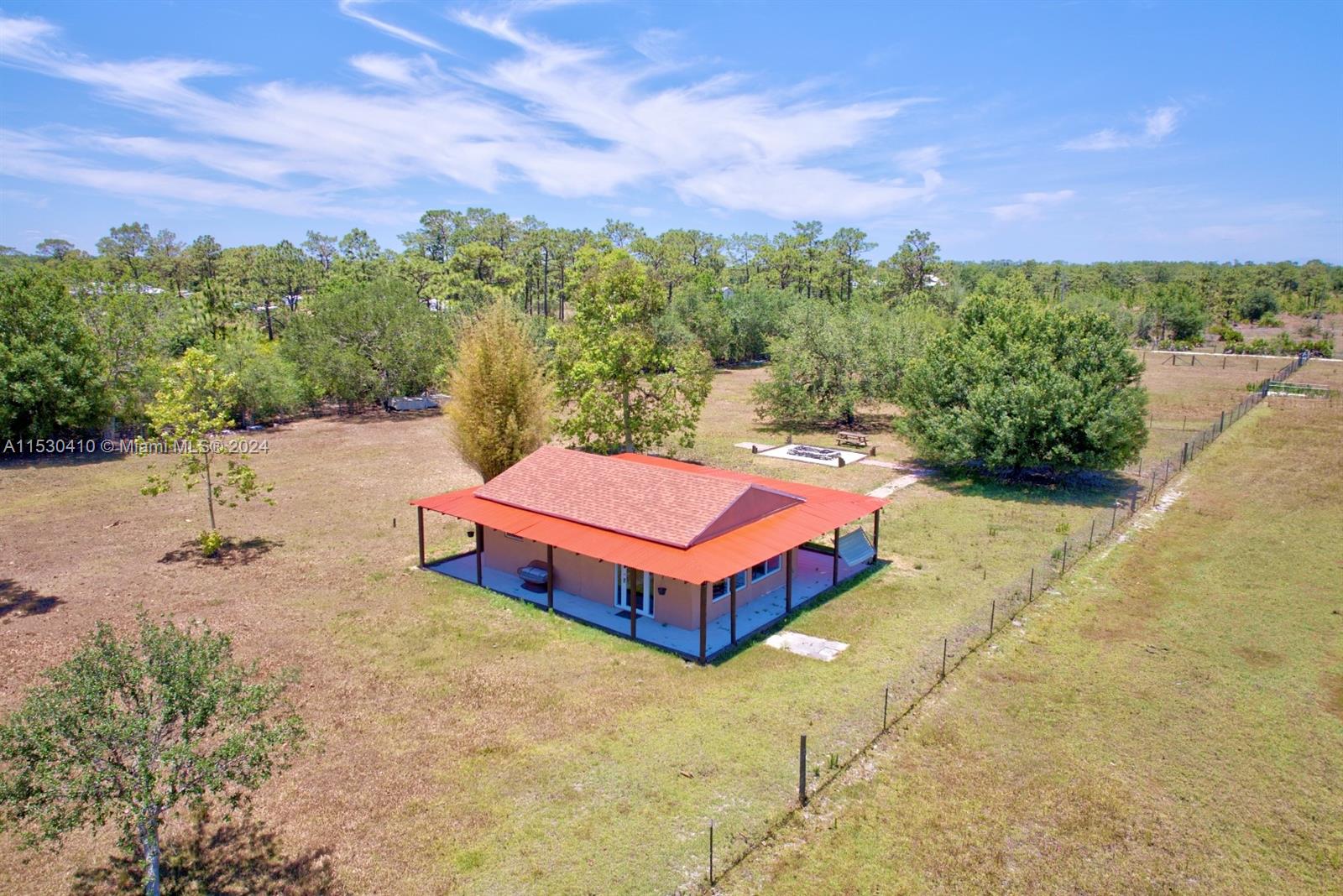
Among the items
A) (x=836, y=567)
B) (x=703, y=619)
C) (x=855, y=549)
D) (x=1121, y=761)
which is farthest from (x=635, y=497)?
(x=1121, y=761)

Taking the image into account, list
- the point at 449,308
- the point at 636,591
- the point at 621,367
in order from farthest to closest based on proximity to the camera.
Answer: the point at 449,308 → the point at 621,367 → the point at 636,591

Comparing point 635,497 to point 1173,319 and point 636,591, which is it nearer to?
point 636,591

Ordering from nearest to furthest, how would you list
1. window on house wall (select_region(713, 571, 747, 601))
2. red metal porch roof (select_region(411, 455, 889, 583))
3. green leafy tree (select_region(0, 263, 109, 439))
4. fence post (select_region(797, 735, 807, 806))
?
1. fence post (select_region(797, 735, 807, 806))
2. red metal porch roof (select_region(411, 455, 889, 583))
3. window on house wall (select_region(713, 571, 747, 601))
4. green leafy tree (select_region(0, 263, 109, 439))

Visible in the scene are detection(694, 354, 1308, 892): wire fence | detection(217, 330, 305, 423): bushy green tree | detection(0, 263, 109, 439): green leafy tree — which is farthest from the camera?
detection(217, 330, 305, 423): bushy green tree

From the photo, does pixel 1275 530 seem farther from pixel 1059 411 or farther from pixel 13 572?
pixel 13 572

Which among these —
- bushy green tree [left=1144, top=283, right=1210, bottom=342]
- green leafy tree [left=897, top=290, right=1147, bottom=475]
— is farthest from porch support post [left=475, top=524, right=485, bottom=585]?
bushy green tree [left=1144, top=283, right=1210, bottom=342]

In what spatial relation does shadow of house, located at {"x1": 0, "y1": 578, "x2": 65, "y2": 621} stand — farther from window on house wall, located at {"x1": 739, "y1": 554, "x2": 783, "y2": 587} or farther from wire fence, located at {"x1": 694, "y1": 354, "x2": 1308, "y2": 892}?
wire fence, located at {"x1": 694, "y1": 354, "x2": 1308, "y2": 892}

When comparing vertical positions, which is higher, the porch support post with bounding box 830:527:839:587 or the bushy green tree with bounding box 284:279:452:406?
the bushy green tree with bounding box 284:279:452:406

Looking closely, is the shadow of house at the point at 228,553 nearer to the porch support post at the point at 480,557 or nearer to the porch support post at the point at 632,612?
the porch support post at the point at 480,557
